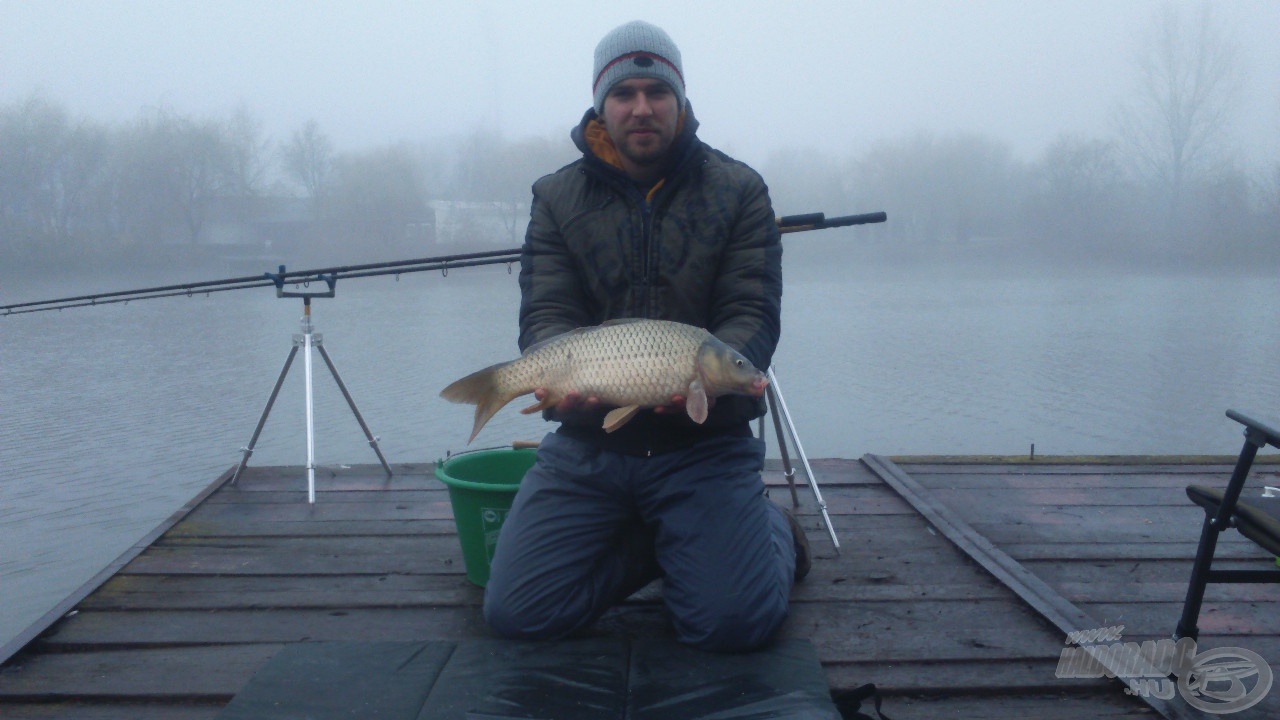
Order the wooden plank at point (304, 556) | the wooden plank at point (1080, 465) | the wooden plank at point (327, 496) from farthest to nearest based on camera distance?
the wooden plank at point (1080, 465) < the wooden plank at point (327, 496) < the wooden plank at point (304, 556)

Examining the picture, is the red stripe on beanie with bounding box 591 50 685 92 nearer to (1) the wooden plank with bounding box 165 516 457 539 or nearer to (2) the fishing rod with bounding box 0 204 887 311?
(2) the fishing rod with bounding box 0 204 887 311

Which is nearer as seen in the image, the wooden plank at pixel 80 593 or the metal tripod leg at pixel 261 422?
the wooden plank at pixel 80 593

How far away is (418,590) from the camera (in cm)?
246

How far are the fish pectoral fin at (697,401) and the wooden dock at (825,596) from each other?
1.98 feet

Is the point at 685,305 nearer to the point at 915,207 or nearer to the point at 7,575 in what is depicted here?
the point at 7,575

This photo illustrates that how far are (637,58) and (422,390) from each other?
5650mm

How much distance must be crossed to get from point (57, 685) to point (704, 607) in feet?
4.52

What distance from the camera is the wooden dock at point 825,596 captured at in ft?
6.25

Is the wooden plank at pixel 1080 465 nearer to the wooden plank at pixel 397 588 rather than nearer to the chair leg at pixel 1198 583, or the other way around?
the wooden plank at pixel 397 588

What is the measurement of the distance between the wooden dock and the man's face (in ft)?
3.77

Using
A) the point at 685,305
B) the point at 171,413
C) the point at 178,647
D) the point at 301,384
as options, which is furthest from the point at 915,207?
the point at 178,647

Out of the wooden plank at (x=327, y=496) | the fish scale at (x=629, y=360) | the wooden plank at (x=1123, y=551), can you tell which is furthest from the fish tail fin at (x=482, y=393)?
the wooden plank at (x=1123, y=551)

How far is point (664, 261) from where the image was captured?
226cm

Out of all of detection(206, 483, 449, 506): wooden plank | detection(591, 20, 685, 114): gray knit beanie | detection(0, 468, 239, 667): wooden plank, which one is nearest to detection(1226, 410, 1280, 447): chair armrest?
detection(591, 20, 685, 114): gray knit beanie
